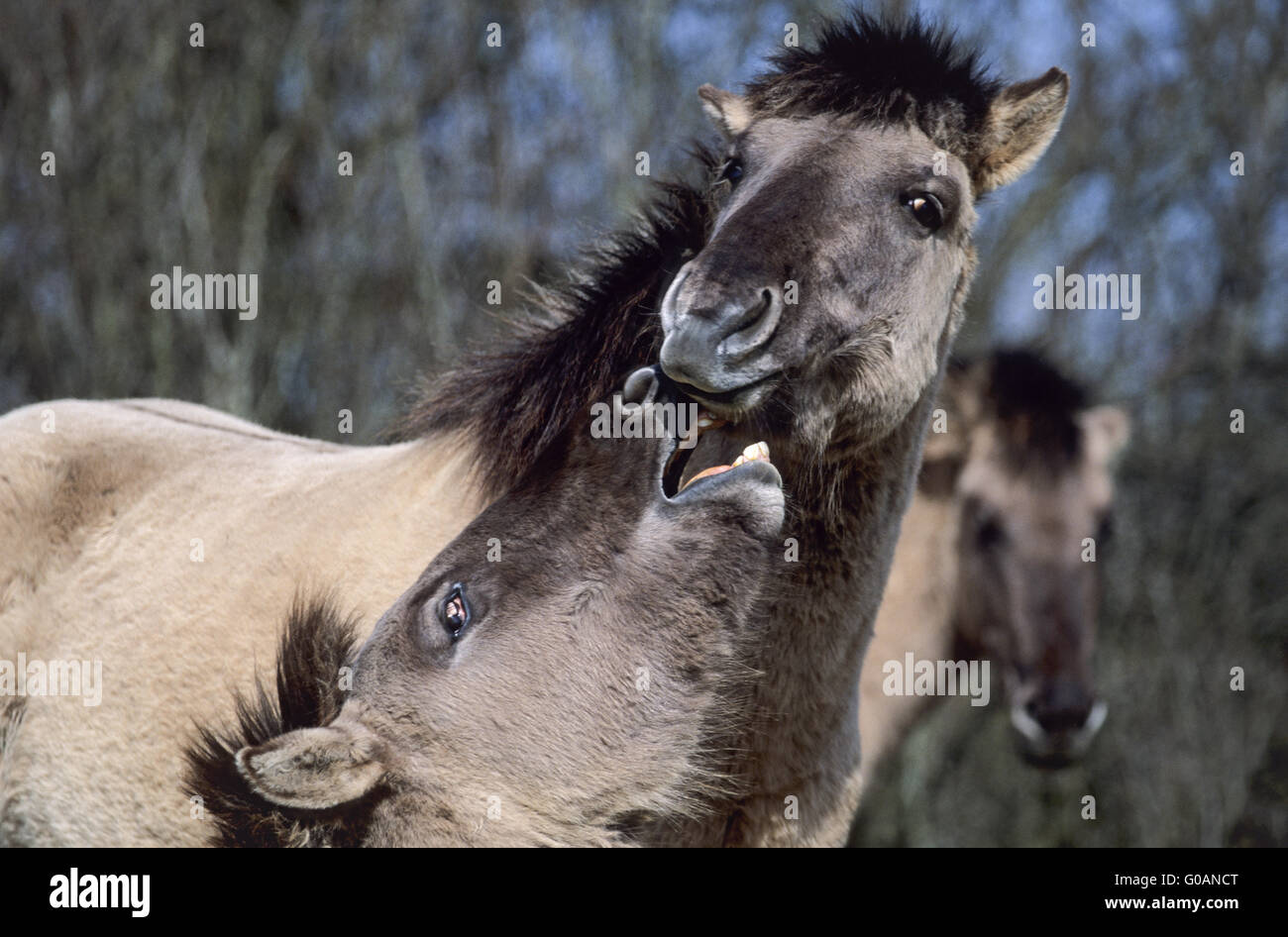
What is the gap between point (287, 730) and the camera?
10.7 ft

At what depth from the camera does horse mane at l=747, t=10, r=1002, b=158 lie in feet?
12.3

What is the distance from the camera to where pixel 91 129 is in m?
Answer: 12.0

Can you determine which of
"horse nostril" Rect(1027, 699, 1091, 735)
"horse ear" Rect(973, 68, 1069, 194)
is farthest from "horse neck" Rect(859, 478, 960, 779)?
"horse ear" Rect(973, 68, 1069, 194)

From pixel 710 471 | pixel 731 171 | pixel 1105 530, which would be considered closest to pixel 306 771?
pixel 710 471

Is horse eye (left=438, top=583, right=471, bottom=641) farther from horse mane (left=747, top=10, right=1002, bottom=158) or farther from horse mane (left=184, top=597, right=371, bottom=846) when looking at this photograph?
horse mane (left=747, top=10, right=1002, bottom=158)

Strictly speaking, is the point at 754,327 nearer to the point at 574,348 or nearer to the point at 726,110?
the point at 574,348

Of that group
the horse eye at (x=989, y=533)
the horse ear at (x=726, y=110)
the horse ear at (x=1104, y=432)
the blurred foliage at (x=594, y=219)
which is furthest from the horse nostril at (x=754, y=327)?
the blurred foliage at (x=594, y=219)

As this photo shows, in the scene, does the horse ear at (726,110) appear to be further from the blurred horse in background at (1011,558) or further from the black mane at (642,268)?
the blurred horse in background at (1011,558)

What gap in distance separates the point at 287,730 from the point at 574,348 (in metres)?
1.41

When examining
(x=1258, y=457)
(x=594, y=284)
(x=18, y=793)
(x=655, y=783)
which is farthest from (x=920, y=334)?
(x=1258, y=457)

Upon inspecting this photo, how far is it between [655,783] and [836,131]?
6.64 ft

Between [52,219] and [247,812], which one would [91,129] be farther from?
[247,812]

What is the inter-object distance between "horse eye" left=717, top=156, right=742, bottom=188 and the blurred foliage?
25.1ft

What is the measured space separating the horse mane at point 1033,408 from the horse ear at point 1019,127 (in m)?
2.81
